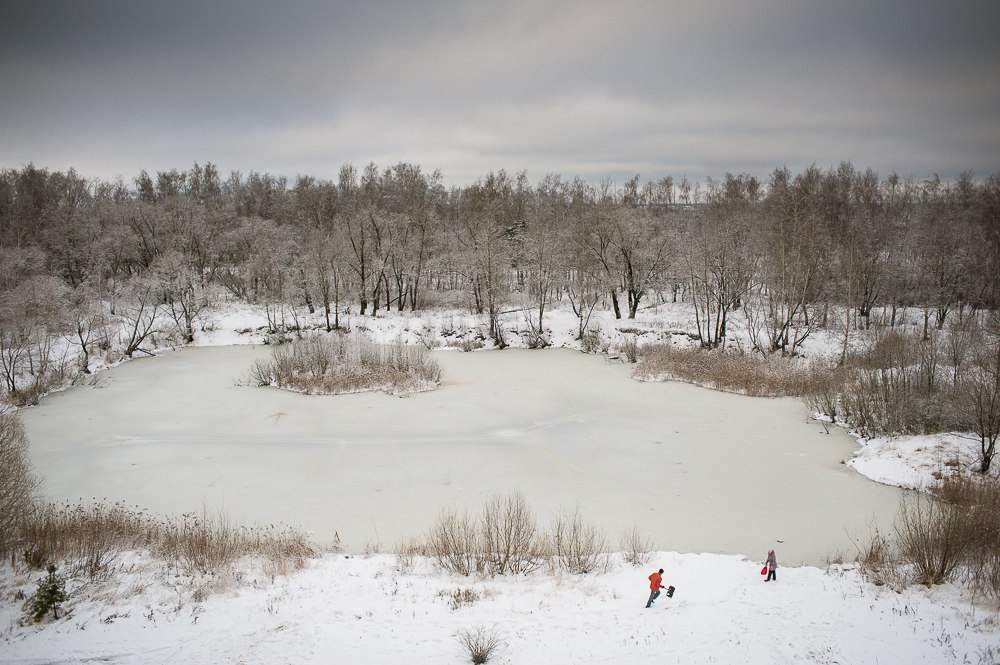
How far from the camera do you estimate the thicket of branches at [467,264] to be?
Answer: 104ft

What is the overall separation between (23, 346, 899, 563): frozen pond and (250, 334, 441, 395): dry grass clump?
960mm

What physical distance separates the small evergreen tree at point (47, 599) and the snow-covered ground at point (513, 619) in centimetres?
23

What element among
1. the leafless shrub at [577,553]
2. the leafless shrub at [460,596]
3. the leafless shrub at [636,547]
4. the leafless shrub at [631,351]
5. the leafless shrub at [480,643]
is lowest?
the leafless shrub at [636,547]

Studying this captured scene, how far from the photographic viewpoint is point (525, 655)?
7496 mm

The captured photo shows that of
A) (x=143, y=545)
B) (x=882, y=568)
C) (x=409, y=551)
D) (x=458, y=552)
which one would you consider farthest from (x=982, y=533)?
(x=143, y=545)

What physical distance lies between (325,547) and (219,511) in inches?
154

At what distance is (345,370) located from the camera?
89.2 ft

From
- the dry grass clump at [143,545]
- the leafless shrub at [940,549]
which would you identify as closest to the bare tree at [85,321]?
the dry grass clump at [143,545]

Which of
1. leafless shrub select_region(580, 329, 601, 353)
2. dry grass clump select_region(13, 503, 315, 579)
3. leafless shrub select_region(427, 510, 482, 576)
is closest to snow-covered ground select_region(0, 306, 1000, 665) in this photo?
leafless shrub select_region(427, 510, 482, 576)

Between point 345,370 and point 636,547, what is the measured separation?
19470 mm

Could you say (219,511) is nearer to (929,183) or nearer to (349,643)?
(349,643)

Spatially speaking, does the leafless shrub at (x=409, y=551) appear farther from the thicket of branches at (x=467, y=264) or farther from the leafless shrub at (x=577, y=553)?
the thicket of branches at (x=467, y=264)

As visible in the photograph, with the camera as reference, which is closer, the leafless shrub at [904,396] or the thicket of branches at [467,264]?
the leafless shrub at [904,396]

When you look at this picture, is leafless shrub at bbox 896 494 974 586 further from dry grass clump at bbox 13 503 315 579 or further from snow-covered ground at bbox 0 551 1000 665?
dry grass clump at bbox 13 503 315 579
